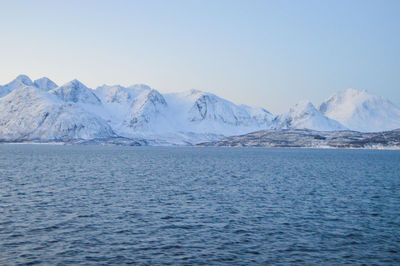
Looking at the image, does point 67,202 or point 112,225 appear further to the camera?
point 67,202

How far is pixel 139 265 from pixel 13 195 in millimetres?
37639

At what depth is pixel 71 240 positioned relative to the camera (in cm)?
3672

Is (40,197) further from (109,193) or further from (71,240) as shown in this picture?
(71,240)

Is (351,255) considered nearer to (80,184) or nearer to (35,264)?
(35,264)

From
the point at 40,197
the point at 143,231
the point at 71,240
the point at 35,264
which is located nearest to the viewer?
the point at 35,264

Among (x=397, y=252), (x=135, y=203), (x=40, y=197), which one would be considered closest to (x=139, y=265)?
(x=397, y=252)

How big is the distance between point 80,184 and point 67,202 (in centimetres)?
2164

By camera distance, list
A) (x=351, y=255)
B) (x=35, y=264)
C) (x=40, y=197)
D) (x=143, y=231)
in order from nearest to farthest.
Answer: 1. (x=35, y=264)
2. (x=351, y=255)
3. (x=143, y=231)
4. (x=40, y=197)

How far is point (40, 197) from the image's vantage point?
195ft

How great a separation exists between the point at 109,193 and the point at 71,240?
2874 cm

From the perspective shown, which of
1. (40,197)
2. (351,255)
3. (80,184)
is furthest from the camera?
(80,184)

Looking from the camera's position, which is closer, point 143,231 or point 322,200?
point 143,231

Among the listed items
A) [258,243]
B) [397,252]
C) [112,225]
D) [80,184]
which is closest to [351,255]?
[397,252]

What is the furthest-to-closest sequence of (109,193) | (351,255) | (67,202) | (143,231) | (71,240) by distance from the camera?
(109,193) < (67,202) < (143,231) < (71,240) < (351,255)
